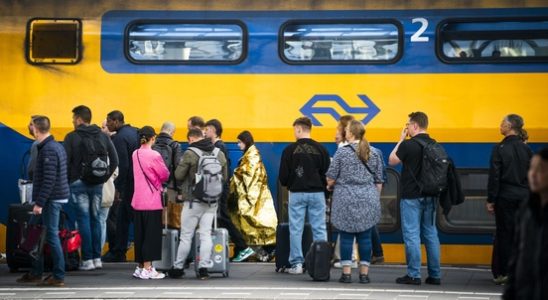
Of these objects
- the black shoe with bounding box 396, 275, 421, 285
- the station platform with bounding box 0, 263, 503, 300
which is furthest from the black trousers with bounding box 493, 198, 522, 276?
the black shoe with bounding box 396, 275, 421, 285

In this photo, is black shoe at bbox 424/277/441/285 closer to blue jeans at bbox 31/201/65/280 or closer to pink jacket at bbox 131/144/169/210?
pink jacket at bbox 131/144/169/210

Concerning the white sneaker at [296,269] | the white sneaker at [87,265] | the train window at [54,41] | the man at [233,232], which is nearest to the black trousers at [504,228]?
the white sneaker at [296,269]

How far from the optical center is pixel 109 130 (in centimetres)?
1543

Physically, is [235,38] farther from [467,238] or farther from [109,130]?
[467,238]

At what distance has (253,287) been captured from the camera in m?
13.1

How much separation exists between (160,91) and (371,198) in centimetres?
349

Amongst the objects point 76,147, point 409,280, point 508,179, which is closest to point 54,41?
point 76,147

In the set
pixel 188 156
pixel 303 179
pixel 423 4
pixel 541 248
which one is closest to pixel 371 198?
pixel 303 179

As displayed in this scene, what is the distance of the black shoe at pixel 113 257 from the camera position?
15.7 meters

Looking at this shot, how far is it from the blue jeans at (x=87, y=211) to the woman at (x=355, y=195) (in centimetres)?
297

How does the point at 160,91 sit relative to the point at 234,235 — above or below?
above

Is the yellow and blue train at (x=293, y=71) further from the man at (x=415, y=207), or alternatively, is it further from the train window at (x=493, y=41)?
the man at (x=415, y=207)

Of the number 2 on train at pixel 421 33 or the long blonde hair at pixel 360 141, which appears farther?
the number 2 on train at pixel 421 33

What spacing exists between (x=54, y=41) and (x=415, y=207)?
5.08m
